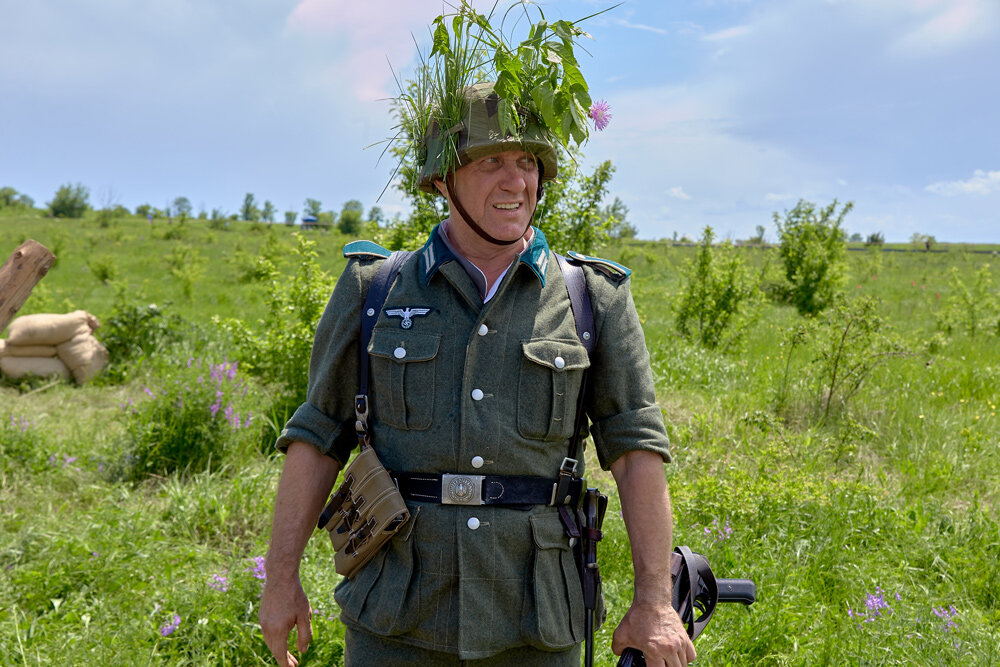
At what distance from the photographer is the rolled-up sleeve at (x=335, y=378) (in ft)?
6.25

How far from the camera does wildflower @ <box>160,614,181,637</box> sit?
10.7 feet

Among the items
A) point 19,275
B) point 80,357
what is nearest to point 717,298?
point 80,357

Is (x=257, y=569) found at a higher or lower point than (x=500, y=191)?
lower

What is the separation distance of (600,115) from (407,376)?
879mm

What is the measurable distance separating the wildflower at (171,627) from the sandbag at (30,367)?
19.3 feet

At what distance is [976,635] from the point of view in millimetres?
3281

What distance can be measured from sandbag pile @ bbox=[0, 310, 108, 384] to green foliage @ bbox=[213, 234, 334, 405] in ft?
6.46

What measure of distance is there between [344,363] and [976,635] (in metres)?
3.16

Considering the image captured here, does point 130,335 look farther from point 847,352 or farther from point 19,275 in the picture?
point 847,352

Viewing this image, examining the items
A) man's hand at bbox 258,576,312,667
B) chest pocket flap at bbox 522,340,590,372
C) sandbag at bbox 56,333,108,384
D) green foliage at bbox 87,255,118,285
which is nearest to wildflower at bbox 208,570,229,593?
man's hand at bbox 258,576,312,667

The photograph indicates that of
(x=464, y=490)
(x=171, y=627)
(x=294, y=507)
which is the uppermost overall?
(x=464, y=490)

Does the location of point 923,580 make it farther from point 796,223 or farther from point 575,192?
point 796,223

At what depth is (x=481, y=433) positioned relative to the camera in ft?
5.78

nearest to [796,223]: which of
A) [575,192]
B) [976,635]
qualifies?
[575,192]
